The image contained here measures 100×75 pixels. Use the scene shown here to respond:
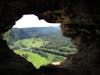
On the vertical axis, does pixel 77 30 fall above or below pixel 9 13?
below

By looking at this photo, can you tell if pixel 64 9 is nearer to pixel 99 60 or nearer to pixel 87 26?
pixel 87 26

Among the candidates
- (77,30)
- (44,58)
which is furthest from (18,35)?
(77,30)

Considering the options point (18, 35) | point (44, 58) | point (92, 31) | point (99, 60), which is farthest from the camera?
point (18, 35)

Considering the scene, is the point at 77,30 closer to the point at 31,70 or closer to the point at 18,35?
the point at 31,70

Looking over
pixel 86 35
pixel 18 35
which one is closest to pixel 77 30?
pixel 86 35

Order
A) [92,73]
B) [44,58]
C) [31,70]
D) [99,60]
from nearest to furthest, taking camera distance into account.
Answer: [31,70]
[92,73]
[99,60]
[44,58]

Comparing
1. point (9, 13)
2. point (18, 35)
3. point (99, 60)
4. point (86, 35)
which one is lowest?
point (18, 35)

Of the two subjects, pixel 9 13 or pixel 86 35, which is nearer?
pixel 9 13
